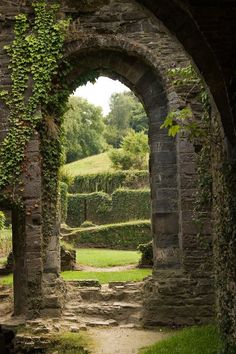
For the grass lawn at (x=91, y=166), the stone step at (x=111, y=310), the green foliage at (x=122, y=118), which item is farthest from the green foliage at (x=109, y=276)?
the green foliage at (x=122, y=118)

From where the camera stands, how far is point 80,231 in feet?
82.1

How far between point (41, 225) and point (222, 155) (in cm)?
581

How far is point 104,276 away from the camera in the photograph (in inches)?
594

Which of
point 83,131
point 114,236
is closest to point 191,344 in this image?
point 114,236

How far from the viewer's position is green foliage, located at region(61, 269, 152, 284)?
14508 mm

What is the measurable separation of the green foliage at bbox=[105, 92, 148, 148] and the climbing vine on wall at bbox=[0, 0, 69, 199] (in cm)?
4175

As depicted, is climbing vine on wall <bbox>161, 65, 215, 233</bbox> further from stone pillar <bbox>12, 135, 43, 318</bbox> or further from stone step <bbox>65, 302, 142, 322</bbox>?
stone pillar <bbox>12, 135, 43, 318</bbox>

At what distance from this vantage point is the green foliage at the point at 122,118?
55.7 metres

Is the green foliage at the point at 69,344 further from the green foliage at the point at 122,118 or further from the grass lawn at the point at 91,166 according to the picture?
the green foliage at the point at 122,118

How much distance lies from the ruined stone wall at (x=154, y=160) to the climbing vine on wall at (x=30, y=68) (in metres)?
0.21

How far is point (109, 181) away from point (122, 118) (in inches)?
1191

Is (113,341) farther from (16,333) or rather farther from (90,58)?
(90,58)

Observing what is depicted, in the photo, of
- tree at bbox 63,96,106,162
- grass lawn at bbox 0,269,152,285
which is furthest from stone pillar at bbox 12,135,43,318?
tree at bbox 63,96,106,162

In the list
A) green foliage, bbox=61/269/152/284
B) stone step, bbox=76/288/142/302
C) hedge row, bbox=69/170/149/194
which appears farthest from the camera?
hedge row, bbox=69/170/149/194
